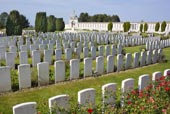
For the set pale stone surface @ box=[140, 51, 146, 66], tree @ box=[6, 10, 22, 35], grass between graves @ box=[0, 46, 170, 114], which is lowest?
grass between graves @ box=[0, 46, 170, 114]

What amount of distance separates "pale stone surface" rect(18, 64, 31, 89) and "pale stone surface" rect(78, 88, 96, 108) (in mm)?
3118

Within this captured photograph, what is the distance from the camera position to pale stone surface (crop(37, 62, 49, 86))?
24.8 ft

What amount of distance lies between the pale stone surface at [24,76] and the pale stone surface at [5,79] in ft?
1.18

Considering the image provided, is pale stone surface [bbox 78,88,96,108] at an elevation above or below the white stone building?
below

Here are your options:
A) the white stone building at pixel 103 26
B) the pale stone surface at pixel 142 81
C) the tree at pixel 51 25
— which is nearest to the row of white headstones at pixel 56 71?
the pale stone surface at pixel 142 81

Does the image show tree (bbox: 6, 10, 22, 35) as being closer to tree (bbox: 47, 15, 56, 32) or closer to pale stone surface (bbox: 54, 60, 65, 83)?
tree (bbox: 47, 15, 56, 32)

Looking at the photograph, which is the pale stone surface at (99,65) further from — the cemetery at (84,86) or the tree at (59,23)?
the tree at (59,23)

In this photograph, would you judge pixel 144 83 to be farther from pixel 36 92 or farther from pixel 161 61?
pixel 161 61

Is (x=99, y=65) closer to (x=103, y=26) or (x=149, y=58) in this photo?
(x=149, y=58)

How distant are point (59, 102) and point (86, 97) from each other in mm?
671

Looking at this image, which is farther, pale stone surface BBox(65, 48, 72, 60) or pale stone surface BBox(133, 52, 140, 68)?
pale stone surface BBox(65, 48, 72, 60)

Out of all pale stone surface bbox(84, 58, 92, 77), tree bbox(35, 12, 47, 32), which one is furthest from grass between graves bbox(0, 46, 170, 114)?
tree bbox(35, 12, 47, 32)

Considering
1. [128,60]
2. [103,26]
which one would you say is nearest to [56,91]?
[128,60]

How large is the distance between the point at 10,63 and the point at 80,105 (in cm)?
630
